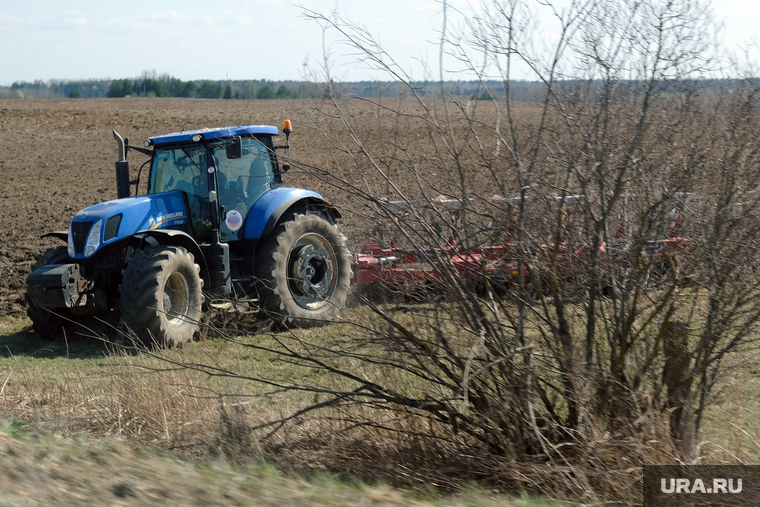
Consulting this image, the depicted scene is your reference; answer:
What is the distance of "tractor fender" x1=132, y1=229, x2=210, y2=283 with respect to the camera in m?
7.46

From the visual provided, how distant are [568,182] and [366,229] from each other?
4.29 feet

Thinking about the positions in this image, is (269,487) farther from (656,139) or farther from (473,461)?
(656,139)

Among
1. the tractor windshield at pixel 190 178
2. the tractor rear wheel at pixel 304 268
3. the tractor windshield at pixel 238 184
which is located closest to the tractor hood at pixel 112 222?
the tractor windshield at pixel 190 178

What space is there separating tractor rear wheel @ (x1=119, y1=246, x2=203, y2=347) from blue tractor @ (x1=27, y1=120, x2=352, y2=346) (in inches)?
0.4

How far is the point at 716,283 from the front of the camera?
4.25 meters

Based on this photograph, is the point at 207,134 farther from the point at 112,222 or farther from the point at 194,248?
the point at 112,222

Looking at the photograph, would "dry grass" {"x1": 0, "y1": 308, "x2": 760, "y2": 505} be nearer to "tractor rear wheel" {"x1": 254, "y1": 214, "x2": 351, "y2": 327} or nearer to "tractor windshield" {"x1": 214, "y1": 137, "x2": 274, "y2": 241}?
"tractor rear wheel" {"x1": 254, "y1": 214, "x2": 351, "y2": 327}

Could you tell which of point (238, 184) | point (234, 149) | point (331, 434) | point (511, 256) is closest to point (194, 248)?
point (238, 184)

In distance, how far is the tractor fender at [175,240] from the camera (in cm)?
746

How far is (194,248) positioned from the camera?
775 cm

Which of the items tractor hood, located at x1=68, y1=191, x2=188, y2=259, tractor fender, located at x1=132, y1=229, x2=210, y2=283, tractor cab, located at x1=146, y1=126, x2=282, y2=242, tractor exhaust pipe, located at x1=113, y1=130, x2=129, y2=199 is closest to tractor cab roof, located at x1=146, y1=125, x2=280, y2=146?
tractor cab, located at x1=146, y1=126, x2=282, y2=242

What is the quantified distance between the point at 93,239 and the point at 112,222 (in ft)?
0.80

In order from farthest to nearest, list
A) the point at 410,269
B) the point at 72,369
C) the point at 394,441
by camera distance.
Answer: the point at 72,369 < the point at 410,269 < the point at 394,441

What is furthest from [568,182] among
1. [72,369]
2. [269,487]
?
[72,369]
